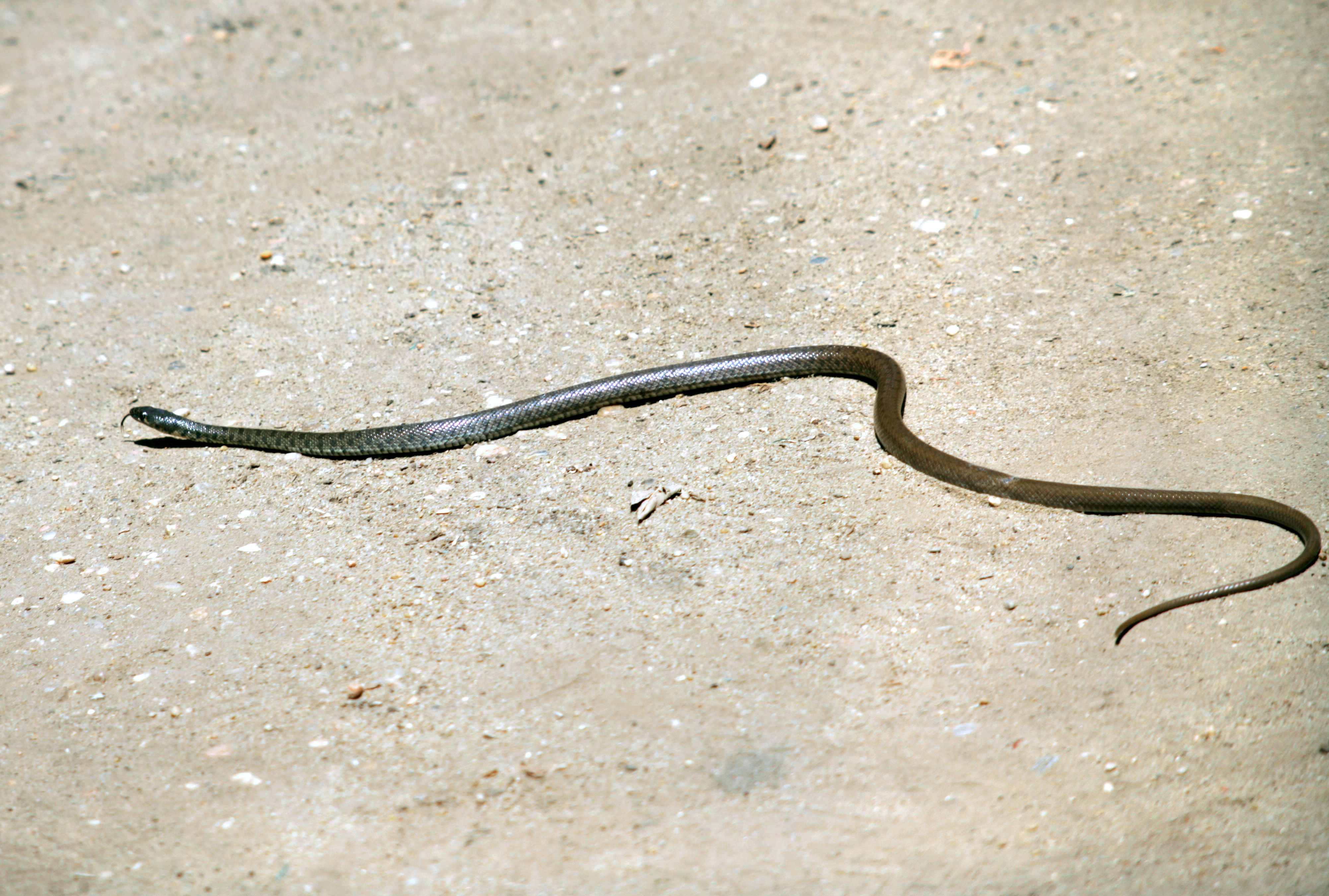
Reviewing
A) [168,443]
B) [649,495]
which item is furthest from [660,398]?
[168,443]

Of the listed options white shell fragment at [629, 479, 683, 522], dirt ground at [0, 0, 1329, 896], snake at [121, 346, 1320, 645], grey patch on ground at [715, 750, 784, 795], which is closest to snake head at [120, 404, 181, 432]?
snake at [121, 346, 1320, 645]

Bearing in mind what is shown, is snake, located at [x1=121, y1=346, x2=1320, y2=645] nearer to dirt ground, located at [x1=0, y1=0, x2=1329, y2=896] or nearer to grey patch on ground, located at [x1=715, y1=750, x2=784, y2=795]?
dirt ground, located at [x1=0, y1=0, x2=1329, y2=896]

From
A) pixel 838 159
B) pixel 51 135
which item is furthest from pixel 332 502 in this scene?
pixel 51 135

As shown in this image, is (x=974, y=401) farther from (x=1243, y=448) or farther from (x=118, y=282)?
(x=118, y=282)

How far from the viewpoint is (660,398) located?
6.46 m

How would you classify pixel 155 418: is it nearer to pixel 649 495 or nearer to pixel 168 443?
pixel 168 443

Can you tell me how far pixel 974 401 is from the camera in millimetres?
6074

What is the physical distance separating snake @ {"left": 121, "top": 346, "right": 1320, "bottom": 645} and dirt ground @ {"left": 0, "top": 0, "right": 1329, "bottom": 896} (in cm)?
11

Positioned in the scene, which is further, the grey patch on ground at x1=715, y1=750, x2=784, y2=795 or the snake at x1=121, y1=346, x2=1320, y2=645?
the snake at x1=121, y1=346, x2=1320, y2=645

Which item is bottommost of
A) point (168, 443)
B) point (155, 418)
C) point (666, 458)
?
point (168, 443)

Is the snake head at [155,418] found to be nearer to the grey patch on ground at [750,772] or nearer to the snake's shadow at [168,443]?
the snake's shadow at [168,443]

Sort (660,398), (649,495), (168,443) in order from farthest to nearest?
(168,443)
(660,398)
(649,495)

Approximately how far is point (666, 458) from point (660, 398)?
65 cm

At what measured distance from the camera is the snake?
5.38 m
